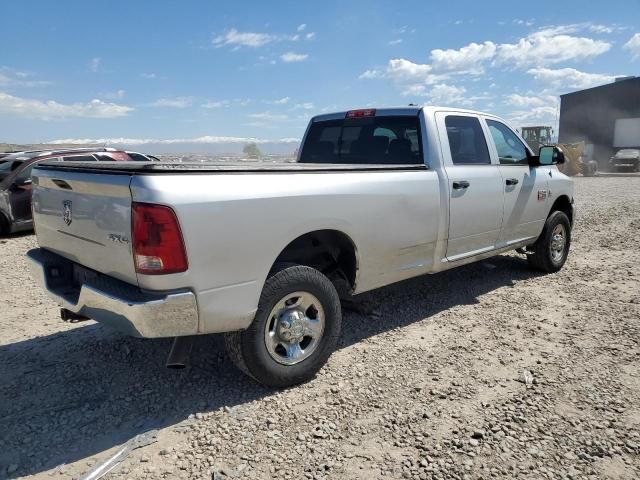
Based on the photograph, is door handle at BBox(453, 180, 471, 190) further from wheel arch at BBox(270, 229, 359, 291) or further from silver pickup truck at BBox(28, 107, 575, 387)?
wheel arch at BBox(270, 229, 359, 291)

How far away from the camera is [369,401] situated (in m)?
3.02

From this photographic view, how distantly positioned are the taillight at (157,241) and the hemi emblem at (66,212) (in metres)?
0.77

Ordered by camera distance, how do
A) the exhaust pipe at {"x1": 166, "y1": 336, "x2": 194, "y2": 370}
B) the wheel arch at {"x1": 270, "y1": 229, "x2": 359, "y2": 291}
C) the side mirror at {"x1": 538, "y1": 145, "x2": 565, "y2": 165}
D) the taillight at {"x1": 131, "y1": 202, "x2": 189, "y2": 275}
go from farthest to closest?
1. the side mirror at {"x1": 538, "y1": 145, "x2": 565, "y2": 165}
2. the wheel arch at {"x1": 270, "y1": 229, "x2": 359, "y2": 291}
3. the exhaust pipe at {"x1": 166, "y1": 336, "x2": 194, "y2": 370}
4. the taillight at {"x1": 131, "y1": 202, "x2": 189, "y2": 275}

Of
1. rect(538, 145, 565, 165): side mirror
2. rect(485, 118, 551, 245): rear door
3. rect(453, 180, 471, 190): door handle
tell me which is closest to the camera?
rect(453, 180, 471, 190): door handle

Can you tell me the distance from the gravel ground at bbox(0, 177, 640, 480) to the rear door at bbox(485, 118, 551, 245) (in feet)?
3.06

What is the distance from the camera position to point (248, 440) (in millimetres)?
2631

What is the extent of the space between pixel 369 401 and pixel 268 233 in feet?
4.25

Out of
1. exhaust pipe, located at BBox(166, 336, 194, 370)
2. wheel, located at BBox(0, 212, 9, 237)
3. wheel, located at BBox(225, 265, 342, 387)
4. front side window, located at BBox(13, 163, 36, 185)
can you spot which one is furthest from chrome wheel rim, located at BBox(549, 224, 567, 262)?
wheel, located at BBox(0, 212, 9, 237)

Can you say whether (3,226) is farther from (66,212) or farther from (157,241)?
(157,241)

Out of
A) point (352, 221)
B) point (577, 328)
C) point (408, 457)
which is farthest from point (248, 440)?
point (577, 328)

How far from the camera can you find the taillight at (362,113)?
454 cm

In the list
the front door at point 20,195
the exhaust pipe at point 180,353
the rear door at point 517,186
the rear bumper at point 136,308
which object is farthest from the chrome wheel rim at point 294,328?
the front door at point 20,195

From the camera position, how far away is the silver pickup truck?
2.46 meters

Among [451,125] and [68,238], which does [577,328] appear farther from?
[68,238]
